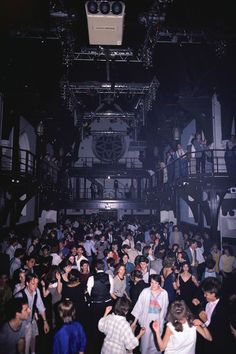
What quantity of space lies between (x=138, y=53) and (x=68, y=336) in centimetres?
970

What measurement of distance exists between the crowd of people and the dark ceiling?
6.14 m

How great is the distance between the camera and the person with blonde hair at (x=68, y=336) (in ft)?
12.1

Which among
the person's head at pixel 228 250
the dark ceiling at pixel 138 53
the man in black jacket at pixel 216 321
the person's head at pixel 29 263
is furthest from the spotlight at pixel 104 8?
the person's head at pixel 228 250

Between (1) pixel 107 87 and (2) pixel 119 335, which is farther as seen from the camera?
(1) pixel 107 87

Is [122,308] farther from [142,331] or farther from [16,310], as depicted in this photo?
[16,310]

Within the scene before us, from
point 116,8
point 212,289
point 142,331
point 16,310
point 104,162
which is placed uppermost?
point 116,8

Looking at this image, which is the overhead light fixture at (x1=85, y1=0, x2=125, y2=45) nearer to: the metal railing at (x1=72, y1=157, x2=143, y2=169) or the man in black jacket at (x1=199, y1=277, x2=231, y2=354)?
the man in black jacket at (x1=199, y1=277, x2=231, y2=354)

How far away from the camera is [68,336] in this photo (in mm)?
3711

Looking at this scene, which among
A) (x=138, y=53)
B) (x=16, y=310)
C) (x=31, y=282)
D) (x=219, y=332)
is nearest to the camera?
(x=16, y=310)

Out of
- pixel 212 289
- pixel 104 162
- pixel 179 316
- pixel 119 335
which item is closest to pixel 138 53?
pixel 212 289

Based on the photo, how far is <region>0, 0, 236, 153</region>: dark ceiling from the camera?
8352 millimetres

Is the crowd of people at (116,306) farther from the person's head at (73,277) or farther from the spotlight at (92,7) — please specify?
the spotlight at (92,7)

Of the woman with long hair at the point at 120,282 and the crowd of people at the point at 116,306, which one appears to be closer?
the crowd of people at the point at 116,306

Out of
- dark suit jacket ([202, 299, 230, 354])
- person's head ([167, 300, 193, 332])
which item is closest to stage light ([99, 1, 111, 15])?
person's head ([167, 300, 193, 332])
